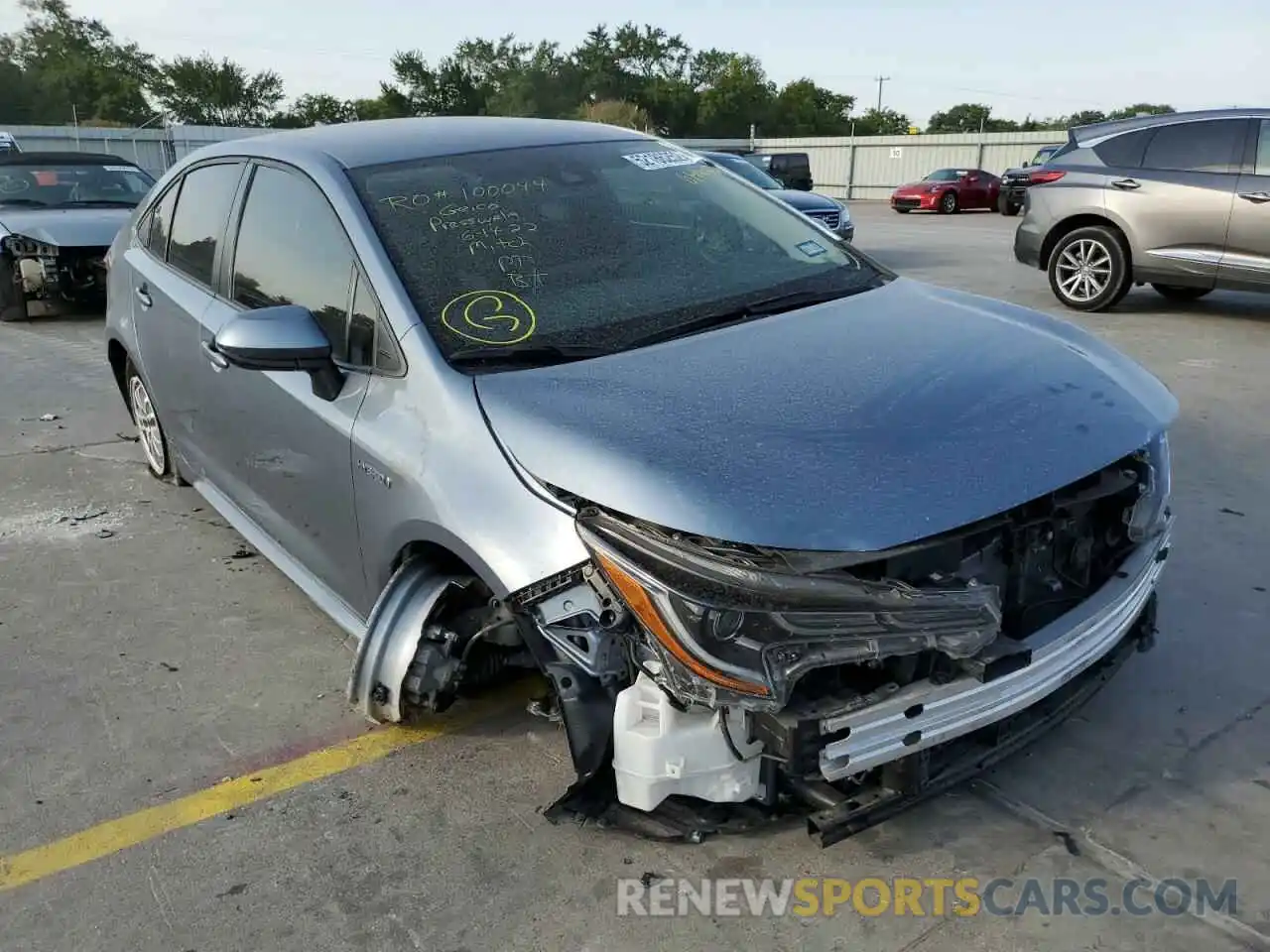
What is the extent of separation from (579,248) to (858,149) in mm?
39015

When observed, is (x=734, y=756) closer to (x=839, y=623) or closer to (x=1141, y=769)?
(x=839, y=623)

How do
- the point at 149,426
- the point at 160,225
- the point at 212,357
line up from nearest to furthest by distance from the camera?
the point at 212,357 < the point at 160,225 < the point at 149,426

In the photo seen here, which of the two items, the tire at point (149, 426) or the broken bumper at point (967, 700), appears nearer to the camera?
the broken bumper at point (967, 700)

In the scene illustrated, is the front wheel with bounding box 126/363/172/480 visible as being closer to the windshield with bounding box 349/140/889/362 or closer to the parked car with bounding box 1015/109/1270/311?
the windshield with bounding box 349/140/889/362

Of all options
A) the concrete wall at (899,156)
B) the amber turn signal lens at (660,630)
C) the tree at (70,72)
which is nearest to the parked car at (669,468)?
the amber turn signal lens at (660,630)

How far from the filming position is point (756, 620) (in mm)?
2115

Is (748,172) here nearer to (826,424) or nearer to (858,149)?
(826,424)

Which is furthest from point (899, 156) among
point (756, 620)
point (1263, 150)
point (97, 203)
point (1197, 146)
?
point (756, 620)

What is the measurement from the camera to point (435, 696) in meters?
2.89

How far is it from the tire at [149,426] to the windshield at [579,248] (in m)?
2.52

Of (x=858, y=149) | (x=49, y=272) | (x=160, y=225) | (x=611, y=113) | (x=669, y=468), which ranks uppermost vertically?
(x=611, y=113)

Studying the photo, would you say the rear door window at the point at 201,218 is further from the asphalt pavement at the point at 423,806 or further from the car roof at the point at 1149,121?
the car roof at the point at 1149,121

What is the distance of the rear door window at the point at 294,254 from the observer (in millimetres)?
3018

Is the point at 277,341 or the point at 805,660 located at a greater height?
the point at 277,341
